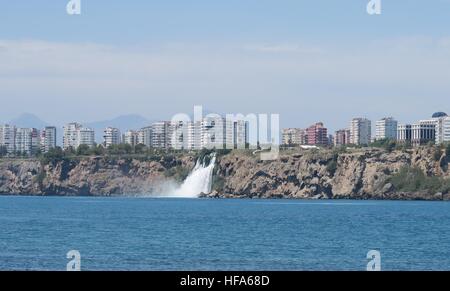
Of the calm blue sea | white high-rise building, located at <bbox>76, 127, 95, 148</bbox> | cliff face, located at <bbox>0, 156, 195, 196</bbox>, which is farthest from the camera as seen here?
cliff face, located at <bbox>0, 156, 195, 196</bbox>

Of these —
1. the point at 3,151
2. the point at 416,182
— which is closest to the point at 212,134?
the point at 3,151

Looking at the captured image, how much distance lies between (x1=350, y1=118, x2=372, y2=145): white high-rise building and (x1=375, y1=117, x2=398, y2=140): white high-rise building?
3.65 feet

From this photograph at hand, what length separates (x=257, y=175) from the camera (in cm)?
11231

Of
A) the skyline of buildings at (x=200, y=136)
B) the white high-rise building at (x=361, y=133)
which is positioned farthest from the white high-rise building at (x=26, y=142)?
the white high-rise building at (x=361, y=133)

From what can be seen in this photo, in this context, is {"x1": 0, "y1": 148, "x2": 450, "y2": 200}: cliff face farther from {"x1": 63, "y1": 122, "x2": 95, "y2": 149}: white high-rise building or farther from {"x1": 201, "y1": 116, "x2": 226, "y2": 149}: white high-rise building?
{"x1": 201, "y1": 116, "x2": 226, "y2": 149}: white high-rise building

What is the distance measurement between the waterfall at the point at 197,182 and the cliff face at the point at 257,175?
1.43m

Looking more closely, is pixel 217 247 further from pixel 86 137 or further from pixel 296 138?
pixel 296 138

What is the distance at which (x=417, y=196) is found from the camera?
107 metres

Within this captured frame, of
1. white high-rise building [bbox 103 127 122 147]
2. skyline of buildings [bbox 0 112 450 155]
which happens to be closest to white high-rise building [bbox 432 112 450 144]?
skyline of buildings [bbox 0 112 450 155]

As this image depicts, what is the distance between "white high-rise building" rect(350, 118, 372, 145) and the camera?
331ft

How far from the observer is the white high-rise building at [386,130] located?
99.6m

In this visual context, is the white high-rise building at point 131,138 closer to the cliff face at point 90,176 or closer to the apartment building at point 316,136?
the cliff face at point 90,176
